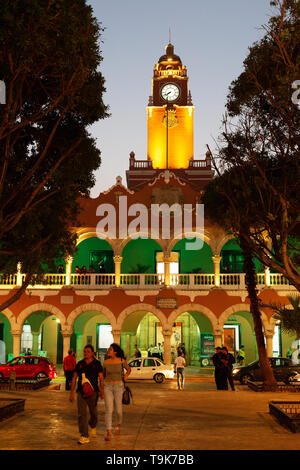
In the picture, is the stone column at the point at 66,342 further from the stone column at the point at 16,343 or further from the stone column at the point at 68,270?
the stone column at the point at 68,270

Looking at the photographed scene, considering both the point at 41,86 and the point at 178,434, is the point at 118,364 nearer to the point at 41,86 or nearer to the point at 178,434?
the point at 178,434

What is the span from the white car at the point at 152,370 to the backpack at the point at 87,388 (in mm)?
17074

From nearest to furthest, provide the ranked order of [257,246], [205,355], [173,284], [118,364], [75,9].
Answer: [118,364] → [75,9] → [257,246] → [173,284] → [205,355]

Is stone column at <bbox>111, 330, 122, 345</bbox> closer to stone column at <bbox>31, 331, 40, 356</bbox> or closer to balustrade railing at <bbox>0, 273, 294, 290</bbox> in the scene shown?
balustrade railing at <bbox>0, 273, 294, 290</bbox>

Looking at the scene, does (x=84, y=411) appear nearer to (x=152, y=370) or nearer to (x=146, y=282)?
(x=152, y=370)

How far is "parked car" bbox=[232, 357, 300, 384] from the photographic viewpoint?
24.4 meters

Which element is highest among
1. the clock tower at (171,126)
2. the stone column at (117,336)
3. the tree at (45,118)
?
the clock tower at (171,126)

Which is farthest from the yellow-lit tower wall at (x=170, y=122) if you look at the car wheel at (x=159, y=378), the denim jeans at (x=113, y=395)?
the denim jeans at (x=113, y=395)

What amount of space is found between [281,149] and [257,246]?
2.49m

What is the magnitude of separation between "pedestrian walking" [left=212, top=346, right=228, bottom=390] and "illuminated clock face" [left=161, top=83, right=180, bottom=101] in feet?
116

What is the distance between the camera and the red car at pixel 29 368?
25106 mm

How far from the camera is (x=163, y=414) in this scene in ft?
41.3

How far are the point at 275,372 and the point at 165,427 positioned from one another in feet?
50.2
